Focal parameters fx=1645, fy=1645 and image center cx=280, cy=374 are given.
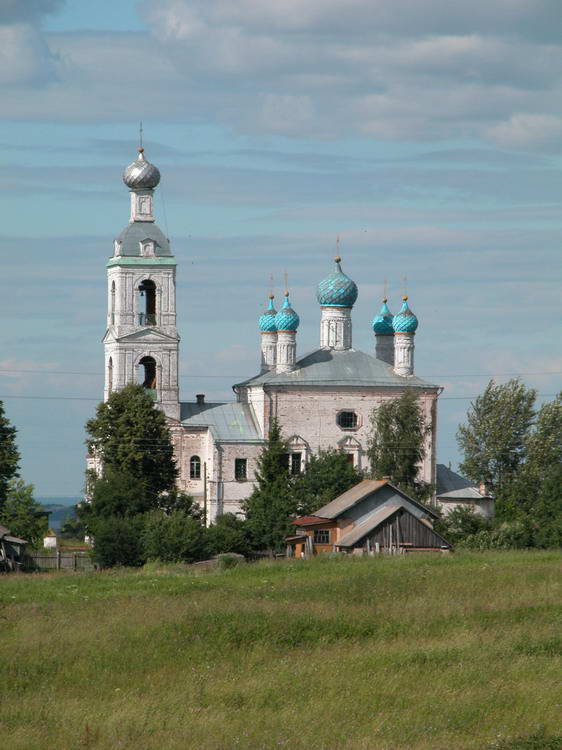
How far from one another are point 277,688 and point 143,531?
2171 cm

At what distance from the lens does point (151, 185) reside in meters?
58.1

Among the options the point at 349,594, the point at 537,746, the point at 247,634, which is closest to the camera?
the point at 537,746

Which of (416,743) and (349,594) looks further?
(349,594)

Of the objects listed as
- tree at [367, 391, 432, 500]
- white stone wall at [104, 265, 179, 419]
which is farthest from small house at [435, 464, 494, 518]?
white stone wall at [104, 265, 179, 419]

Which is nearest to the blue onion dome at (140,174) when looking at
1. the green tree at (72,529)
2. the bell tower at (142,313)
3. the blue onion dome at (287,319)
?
the bell tower at (142,313)

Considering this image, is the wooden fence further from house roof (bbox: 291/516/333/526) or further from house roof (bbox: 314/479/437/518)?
house roof (bbox: 314/479/437/518)

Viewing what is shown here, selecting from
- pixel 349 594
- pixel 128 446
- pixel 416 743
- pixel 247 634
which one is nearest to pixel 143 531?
pixel 128 446

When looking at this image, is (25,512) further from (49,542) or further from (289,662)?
(289,662)

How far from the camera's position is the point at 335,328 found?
6025cm

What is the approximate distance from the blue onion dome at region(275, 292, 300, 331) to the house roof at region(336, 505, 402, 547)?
15787 mm

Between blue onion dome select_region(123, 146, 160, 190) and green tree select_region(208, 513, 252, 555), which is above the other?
blue onion dome select_region(123, 146, 160, 190)

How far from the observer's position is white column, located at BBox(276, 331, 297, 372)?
57.9 metres

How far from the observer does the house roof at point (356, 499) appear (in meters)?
44.0

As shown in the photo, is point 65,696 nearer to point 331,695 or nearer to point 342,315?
point 331,695
